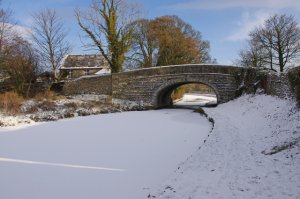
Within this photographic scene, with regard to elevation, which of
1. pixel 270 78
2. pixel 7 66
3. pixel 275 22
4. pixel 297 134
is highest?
pixel 275 22

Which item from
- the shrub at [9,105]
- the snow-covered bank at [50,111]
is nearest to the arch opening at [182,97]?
the snow-covered bank at [50,111]

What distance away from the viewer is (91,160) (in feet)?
18.3

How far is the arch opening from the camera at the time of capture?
18.0 metres

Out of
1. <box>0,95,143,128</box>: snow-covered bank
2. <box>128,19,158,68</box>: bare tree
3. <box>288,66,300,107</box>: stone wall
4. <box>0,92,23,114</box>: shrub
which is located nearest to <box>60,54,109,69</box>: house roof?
<box>128,19,158,68</box>: bare tree

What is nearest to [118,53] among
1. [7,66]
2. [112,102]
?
[112,102]

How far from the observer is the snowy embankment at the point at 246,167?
3.25 meters

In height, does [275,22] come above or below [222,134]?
above

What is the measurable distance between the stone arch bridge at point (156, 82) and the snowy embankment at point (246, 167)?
837 cm

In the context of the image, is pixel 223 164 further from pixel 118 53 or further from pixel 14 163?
A: pixel 118 53

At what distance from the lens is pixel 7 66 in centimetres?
1800

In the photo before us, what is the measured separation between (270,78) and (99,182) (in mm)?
9375

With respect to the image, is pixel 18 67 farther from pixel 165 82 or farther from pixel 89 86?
pixel 165 82

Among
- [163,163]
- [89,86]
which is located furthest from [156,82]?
[163,163]

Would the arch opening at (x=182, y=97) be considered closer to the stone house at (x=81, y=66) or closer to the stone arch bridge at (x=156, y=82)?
the stone arch bridge at (x=156, y=82)
